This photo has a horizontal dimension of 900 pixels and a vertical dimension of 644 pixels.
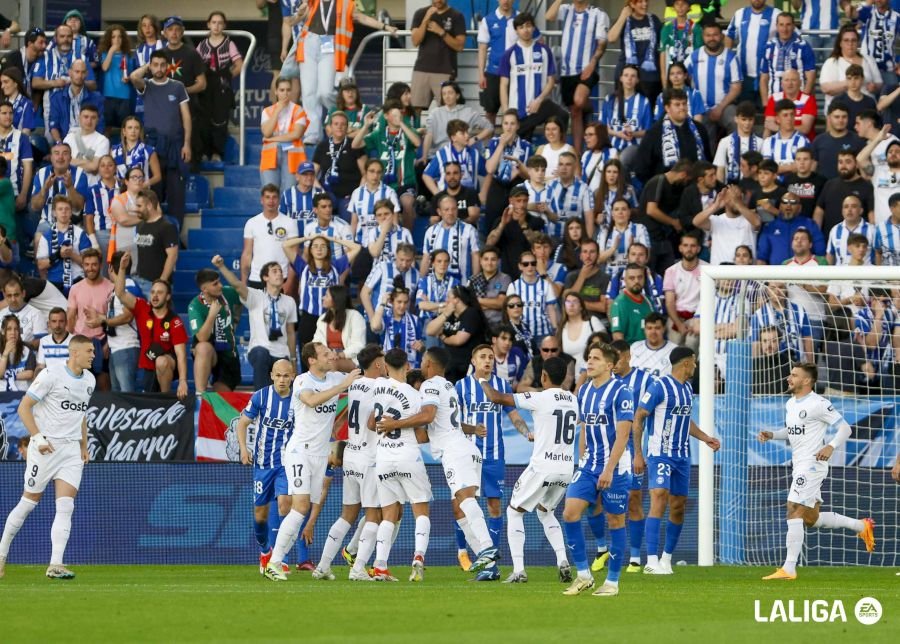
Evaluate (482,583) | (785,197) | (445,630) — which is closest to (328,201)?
(785,197)

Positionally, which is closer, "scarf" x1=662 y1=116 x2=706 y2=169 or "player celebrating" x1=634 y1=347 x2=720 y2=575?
"player celebrating" x1=634 y1=347 x2=720 y2=575

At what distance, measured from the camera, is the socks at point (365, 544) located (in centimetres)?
1408

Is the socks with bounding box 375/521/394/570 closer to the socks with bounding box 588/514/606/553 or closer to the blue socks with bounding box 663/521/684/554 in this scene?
the socks with bounding box 588/514/606/553

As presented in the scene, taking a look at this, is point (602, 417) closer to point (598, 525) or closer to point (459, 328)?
point (598, 525)

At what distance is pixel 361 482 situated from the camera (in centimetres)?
1427

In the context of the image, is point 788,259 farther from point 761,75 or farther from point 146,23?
point 146,23

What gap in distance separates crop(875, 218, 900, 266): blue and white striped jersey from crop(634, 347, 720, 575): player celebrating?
4328mm

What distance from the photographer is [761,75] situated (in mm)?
21062

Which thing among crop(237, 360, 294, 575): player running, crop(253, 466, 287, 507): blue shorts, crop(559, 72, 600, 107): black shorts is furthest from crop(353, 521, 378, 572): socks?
crop(559, 72, 600, 107): black shorts

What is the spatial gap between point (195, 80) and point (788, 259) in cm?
871

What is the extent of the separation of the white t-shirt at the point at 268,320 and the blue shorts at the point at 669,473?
562 centimetres

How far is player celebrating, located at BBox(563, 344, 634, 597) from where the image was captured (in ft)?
39.7

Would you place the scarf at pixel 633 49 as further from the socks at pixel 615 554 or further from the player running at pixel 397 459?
the socks at pixel 615 554

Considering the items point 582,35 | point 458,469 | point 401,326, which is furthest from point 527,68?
point 458,469
